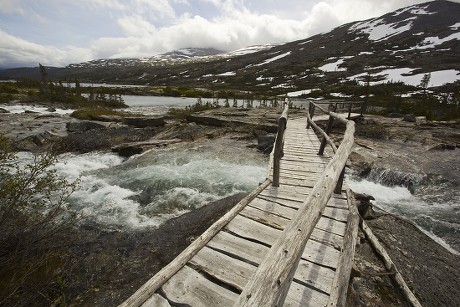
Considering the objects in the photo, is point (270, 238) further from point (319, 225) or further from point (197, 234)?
point (197, 234)

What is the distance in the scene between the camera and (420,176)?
40.1ft

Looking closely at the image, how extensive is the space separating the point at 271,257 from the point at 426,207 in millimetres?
11066

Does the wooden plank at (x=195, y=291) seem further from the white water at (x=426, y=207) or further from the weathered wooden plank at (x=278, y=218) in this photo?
the white water at (x=426, y=207)

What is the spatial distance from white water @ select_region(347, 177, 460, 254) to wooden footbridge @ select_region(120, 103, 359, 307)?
4.68m

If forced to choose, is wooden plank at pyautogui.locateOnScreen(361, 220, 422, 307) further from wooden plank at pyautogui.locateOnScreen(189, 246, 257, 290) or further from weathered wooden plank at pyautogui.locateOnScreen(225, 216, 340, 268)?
wooden plank at pyautogui.locateOnScreen(189, 246, 257, 290)

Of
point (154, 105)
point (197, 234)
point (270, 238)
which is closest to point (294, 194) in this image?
point (270, 238)

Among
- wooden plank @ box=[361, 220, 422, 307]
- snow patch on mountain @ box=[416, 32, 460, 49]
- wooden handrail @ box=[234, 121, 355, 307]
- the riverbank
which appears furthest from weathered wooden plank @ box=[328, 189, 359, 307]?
snow patch on mountain @ box=[416, 32, 460, 49]

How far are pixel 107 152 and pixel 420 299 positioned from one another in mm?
16362

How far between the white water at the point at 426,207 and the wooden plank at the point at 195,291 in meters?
7.51

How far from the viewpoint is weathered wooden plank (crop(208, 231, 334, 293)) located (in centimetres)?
380

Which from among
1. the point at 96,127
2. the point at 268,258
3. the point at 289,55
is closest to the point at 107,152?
the point at 96,127

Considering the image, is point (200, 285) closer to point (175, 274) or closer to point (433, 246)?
point (175, 274)

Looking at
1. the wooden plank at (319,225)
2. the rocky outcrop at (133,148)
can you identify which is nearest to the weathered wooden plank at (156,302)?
the wooden plank at (319,225)

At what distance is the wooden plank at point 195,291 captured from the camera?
11.2 ft
